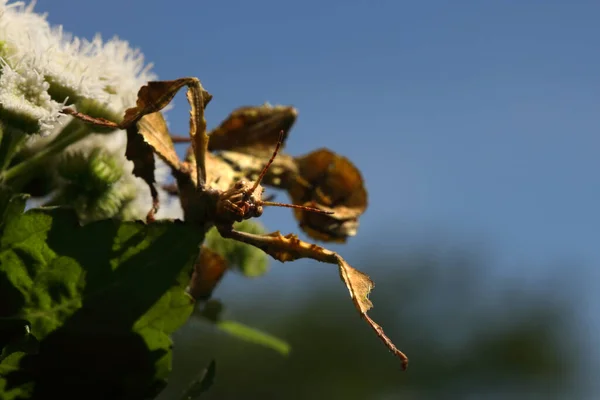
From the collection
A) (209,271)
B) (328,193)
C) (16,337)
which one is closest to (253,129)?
(328,193)

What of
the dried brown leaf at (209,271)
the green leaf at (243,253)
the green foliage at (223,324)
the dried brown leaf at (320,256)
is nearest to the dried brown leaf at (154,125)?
the dried brown leaf at (320,256)

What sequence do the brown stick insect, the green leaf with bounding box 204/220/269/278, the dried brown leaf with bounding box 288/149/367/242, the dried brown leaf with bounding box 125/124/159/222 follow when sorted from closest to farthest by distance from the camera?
the brown stick insect, the dried brown leaf with bounding box 125/124/159/222, the dried brown leaf with bounding box 288/149/367/242, the green leaf with bounding box 204/220/269/278

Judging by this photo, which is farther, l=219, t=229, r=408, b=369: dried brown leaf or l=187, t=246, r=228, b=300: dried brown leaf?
l=187, t=246, r=228, b=300: dried brown leaf

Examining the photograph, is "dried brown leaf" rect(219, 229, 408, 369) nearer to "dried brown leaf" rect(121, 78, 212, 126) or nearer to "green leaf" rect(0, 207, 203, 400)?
"green leaf" rect(0, 207, 203, 400)

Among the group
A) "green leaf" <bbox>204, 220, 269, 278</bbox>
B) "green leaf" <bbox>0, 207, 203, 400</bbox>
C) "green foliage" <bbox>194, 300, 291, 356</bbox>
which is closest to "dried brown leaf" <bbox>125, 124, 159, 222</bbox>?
"green leaf" <bbox>0, 207, 203, 400</bbox>

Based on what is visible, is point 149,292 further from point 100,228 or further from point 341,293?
point 341,293

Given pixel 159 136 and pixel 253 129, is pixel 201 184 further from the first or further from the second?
pixel 253 129

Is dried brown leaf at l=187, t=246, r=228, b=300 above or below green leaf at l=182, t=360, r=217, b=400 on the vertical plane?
above
